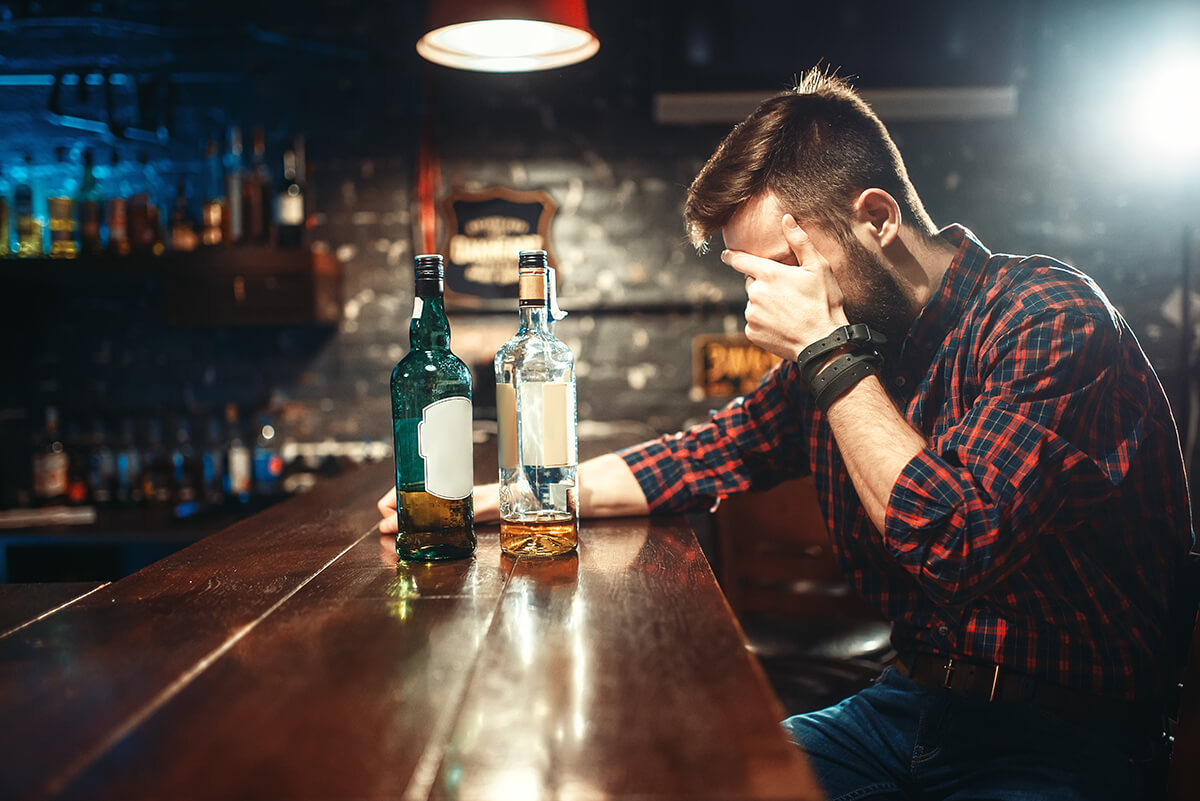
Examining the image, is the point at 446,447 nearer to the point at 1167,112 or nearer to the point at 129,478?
the point at 129,478

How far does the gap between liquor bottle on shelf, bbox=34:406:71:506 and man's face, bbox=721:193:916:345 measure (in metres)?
3.02

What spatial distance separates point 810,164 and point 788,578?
1.01 meters

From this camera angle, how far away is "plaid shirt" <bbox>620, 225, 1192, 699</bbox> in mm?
971

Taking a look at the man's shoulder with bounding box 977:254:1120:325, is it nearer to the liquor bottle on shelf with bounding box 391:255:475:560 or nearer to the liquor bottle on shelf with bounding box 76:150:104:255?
the liquor bottle on shelf with bounding box 391:255:475:560

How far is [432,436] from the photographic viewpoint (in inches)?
38.2

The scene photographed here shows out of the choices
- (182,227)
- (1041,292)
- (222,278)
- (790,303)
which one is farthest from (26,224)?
(1041,292)

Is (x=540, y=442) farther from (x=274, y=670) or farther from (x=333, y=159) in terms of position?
(x=333, y=159)

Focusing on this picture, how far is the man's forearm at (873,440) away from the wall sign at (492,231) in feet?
8.20

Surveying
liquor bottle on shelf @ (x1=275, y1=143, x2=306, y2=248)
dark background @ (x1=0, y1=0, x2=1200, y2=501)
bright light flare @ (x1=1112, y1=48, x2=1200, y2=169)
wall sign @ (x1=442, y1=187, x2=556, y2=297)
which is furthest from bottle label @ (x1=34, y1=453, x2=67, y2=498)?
bright light flare @ (x1=1112, y1=48, x2=1200, y2=169)

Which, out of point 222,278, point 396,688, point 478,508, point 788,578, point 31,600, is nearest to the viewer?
point 396,688

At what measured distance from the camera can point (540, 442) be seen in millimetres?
1031

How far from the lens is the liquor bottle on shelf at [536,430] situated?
102 cm

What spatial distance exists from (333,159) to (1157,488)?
316cm

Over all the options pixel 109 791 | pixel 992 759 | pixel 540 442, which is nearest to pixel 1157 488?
pixel 992 759
